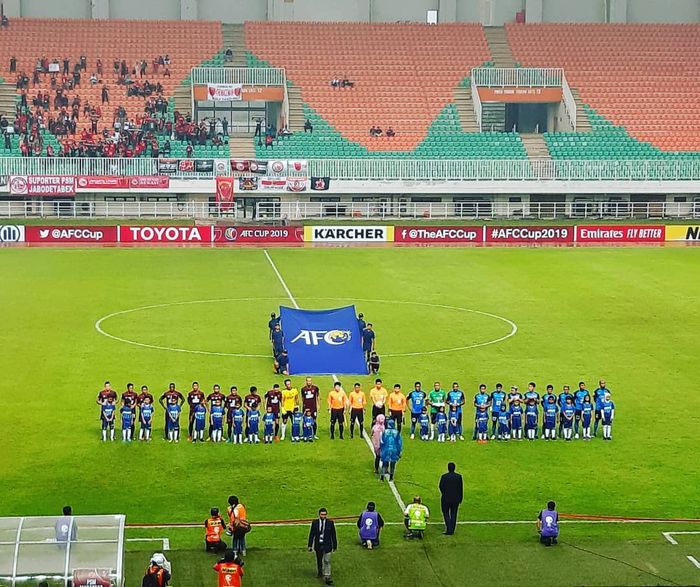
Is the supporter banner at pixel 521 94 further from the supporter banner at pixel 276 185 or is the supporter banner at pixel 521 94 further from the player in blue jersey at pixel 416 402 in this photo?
the player in blue jersey at pixel 416 402

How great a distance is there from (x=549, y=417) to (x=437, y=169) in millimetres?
39711

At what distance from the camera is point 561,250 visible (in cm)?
5409

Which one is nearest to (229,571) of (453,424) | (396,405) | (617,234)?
(396,405)

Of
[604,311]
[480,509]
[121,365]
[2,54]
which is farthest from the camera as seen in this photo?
[2,54]

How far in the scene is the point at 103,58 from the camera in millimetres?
70875

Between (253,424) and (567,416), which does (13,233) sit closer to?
(253,424)

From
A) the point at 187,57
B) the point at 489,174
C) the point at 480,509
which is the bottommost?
the point at 480,509

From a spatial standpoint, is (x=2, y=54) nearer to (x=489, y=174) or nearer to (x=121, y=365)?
(x=489, y=174)

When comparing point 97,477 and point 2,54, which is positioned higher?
point 2,54

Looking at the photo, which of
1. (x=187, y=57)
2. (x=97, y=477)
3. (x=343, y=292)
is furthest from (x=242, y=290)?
(x=187, y=57)

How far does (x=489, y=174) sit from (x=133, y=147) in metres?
18.1

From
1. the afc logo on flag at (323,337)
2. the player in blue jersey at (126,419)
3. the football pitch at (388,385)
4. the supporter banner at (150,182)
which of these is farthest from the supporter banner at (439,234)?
the player in blue jersey at (126,419)

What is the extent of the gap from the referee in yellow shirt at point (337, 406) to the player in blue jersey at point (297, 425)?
0.66 meters

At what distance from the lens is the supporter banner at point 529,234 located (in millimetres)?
57531
